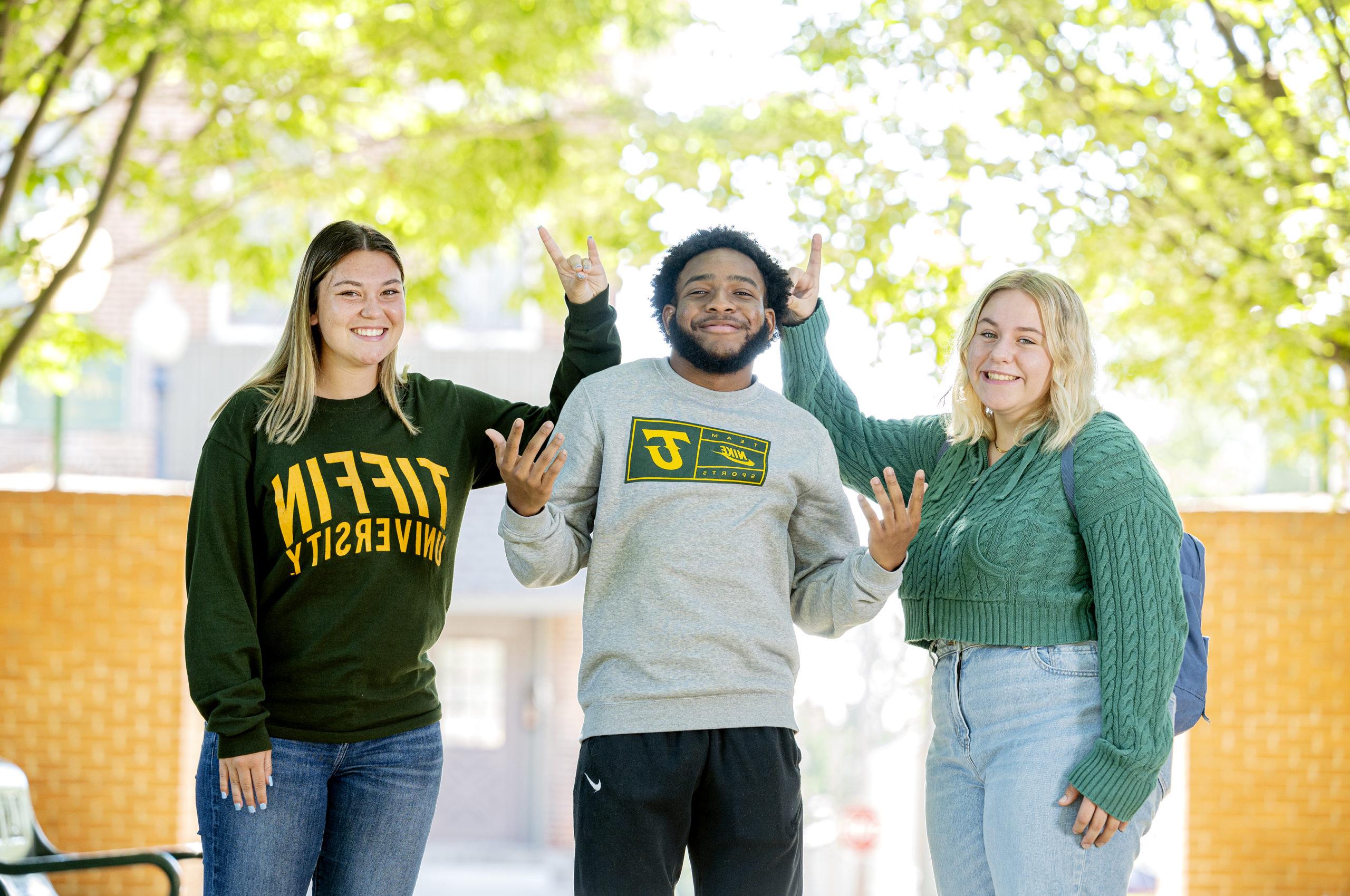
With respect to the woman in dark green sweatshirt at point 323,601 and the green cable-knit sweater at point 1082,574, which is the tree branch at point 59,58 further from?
the green cable-knit sweater at point 1082,574

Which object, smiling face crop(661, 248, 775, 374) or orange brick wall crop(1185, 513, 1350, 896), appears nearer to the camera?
smiling face crop(661, 248, 775, 374)

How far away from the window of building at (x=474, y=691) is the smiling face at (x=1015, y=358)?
30.0 ft

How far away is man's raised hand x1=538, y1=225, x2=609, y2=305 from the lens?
300cm

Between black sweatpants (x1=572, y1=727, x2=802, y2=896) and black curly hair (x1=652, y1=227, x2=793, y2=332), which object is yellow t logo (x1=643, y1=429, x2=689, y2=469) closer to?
black curly hair (x1=652, y1=227, x2=793, y2=332)

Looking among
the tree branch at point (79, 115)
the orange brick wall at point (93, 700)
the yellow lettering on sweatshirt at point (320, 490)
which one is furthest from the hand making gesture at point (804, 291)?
the tree branch at point (79, 115)

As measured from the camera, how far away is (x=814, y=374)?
3.35m

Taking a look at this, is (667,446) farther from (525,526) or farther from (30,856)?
(30,856)

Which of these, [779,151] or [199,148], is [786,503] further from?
[199,148]

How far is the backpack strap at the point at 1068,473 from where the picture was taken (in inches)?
106

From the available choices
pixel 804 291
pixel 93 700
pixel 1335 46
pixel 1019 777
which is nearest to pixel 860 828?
pixel 93 700

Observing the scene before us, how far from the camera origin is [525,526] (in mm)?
2561

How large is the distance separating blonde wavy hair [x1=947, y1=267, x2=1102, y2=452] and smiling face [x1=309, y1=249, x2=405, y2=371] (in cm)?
127

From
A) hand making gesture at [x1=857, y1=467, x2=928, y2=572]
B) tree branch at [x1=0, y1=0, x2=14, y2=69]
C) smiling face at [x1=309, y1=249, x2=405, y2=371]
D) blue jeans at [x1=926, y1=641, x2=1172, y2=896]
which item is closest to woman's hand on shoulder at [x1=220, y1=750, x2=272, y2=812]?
smiling face at [x1=309, y1=249, x2=405, y2=371]

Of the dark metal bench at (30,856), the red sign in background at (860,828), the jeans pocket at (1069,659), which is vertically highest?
the jeans pocket at (1069,659)
